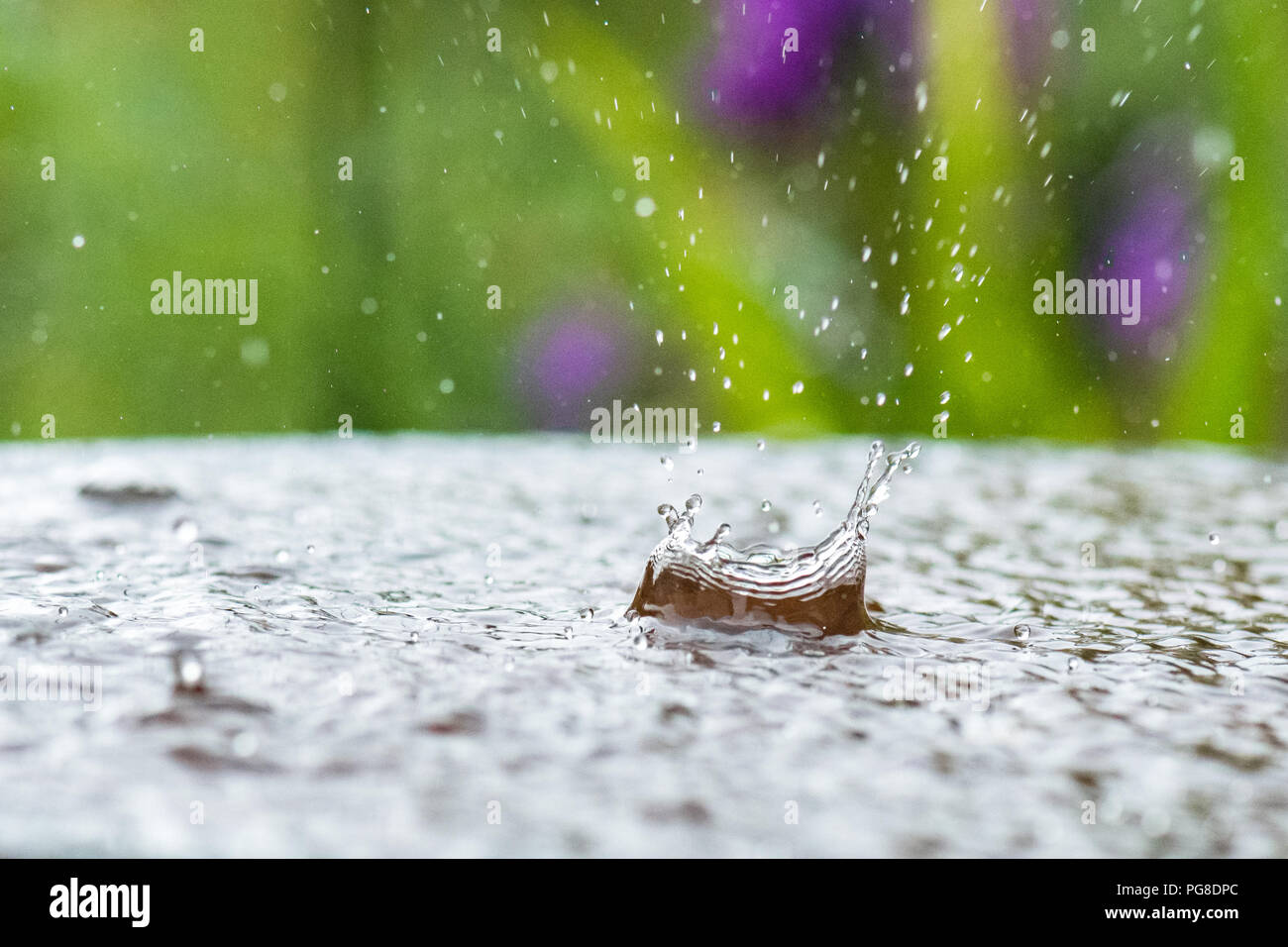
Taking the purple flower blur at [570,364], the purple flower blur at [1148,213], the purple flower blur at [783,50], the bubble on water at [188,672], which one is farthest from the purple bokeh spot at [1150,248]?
the bubble on water at [188,672]

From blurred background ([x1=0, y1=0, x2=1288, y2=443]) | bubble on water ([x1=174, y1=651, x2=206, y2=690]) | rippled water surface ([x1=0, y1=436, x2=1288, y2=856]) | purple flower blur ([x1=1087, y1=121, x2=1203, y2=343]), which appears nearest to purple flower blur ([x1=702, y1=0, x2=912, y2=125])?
blurred background ([x1=0, y1=0, x2=1288, y2=443])

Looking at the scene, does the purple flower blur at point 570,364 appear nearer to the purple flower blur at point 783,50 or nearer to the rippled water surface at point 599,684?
the purple flower blur at point 783,50

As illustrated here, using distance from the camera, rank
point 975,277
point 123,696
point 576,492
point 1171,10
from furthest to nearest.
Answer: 1. point 975,277
2. point 1171,10
3. point 576,492
4. point 123,696

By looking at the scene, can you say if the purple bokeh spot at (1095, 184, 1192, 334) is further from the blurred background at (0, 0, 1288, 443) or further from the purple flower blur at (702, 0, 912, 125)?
the purple flower blur at (702, 0, 912, 125)

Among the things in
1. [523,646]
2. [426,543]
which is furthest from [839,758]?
[426,543]

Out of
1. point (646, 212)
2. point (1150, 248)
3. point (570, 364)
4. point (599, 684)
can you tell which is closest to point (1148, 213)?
point (1150, 248)

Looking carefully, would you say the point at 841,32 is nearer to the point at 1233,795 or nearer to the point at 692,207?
the point at 692,207
